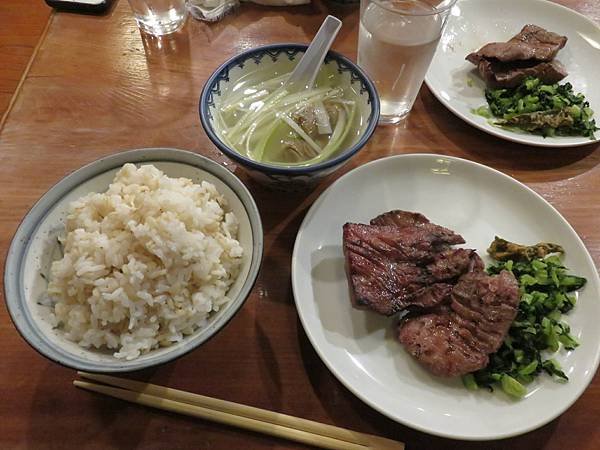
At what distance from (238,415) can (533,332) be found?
81 centimetres

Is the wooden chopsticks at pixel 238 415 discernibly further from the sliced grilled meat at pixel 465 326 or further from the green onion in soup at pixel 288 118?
the green onion in soup at pixel 288 118

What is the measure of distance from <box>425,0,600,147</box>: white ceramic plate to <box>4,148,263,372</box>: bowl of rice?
1.13 metres

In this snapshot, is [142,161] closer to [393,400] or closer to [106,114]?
[106,114]

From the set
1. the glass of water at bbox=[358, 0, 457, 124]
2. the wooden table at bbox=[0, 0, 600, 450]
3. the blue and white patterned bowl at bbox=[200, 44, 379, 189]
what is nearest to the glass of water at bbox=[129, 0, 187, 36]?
the wooden table at bbox=[0, 0, 600, 450]

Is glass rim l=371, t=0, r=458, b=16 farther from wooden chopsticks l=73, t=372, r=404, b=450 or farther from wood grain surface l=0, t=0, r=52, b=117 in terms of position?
wood grain surface l=0, t=0, r=52, b=117

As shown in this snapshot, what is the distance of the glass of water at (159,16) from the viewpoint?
212 centimetres

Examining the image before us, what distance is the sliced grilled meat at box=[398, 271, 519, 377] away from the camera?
117cm

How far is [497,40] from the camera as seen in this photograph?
2.13m

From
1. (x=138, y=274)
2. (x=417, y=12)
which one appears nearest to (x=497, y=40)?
(x=417, y=12)

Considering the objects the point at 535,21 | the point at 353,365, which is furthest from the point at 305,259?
the point at 535,21

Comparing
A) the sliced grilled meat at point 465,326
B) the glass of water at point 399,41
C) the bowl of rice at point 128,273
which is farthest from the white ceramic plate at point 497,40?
the bowl of rice at point 128,273

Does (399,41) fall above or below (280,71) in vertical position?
above

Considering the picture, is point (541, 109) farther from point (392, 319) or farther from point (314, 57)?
point (392, 319)

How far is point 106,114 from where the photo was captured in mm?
1833
